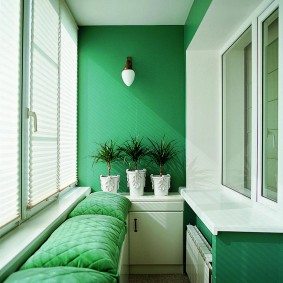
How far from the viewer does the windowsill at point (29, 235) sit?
1.59 m

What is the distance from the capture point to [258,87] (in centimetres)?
256

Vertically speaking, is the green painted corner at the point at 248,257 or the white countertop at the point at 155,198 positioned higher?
the white countertop at the point at 155,198

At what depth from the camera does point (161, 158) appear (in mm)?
3652

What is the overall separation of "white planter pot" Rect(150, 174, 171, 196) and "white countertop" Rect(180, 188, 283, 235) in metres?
0.45

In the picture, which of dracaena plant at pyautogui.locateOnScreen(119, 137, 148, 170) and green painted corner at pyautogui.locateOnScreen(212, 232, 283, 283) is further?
dracaena plant at pyautogui.locateOnScreen(119, 137, 148, 170)

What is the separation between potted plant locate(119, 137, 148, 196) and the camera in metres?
3.56

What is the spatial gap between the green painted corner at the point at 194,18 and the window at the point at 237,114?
1.50ft

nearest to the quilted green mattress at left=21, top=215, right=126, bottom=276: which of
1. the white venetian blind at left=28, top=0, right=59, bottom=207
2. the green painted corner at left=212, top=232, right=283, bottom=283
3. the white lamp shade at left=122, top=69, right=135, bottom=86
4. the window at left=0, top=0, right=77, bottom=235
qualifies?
the window at left=0, top=0, right=77, bottom=235

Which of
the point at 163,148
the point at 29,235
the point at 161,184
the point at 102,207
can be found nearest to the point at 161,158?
the point at 163,148

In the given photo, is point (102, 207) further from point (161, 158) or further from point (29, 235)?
point (161, 158)

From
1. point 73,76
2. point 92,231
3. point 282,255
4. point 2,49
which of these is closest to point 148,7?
point 73,76

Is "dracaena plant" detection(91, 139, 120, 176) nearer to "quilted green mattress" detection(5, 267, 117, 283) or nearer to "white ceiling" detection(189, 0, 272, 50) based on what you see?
"white ceiling" detection(189, 0, 272, 50)

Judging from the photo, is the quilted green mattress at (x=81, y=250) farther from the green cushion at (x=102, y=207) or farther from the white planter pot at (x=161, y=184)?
the white planter pot at (x=161, y=184)

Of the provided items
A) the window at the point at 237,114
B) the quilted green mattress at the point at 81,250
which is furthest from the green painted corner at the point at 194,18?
the quilted green mattress at the point at 81,250
